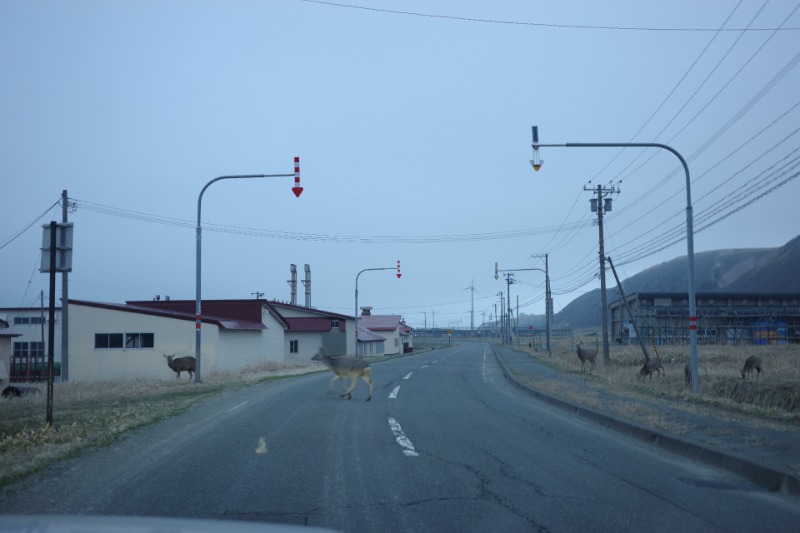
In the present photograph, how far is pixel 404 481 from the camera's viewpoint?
8.04m

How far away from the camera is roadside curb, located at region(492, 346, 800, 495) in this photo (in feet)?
25.7

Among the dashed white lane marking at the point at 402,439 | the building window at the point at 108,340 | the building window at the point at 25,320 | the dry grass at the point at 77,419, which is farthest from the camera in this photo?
the building window at the point at 25,320

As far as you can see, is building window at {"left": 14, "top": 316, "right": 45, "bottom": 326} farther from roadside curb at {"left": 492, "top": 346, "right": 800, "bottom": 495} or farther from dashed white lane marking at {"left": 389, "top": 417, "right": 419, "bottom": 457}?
roadside curb at {"left": 492, "top": 346, "right": 800, "bottom": 495}

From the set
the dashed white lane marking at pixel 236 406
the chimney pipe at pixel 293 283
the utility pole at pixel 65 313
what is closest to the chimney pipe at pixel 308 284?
the chimney pipe at pixel 293 283

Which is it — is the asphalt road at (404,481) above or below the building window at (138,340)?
below

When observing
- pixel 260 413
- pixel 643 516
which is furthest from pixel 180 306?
pixel 643 516

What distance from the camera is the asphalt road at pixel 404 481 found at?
256 inches

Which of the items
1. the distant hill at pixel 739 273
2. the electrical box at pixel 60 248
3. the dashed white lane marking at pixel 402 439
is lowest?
the dashed white lane marking at pixel 402 439

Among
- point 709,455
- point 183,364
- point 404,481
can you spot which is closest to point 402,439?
point 404,481

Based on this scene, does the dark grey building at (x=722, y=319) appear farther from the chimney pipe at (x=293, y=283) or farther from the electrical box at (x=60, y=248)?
the electrical box at (x=60, y=248)

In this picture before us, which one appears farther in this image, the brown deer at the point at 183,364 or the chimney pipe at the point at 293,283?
the chimney pipe at the point at 293,283

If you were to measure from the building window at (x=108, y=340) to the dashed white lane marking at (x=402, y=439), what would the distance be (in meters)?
25.5

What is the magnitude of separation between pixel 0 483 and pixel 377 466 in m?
4.40

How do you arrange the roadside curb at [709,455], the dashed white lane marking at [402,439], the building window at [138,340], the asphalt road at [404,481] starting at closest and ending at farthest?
the asphalt road at [404,481]
the roadside curb at [709,455]
the dashed white lane marking at [402,439]
the building window at [138,340]
